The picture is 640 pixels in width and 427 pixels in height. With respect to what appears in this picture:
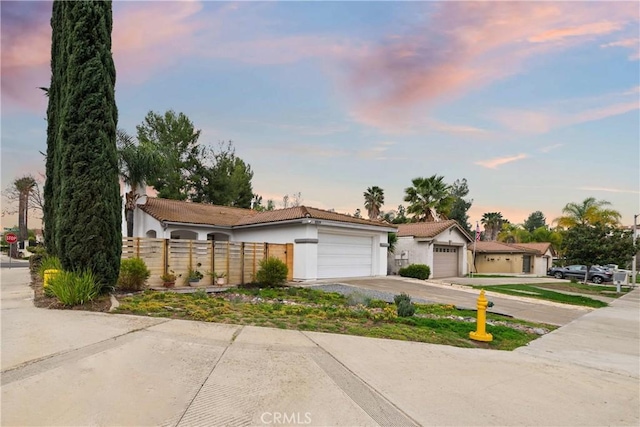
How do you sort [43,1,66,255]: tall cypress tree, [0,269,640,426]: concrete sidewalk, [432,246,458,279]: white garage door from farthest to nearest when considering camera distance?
[432,246,458,279]: white garage door < [43,1,66,255]: tall cypress tree < [0,269,640,426]: concrete sidewalk

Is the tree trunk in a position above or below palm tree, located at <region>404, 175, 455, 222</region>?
below

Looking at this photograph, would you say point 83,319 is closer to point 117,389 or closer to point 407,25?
point 117,389

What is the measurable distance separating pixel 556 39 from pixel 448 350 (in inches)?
442

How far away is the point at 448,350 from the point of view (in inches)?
232

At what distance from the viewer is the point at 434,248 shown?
23812mm

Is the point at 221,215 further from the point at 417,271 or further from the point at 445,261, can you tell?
the point at 445,261

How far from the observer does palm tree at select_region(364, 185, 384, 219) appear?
37844 mm

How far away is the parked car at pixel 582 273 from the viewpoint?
90.3ft

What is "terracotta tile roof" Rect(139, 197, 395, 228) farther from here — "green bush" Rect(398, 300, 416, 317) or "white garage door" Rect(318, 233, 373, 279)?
"green bush" Rect(398, 300, 416, 317)

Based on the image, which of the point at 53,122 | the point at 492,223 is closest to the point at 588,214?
the point at 492,223

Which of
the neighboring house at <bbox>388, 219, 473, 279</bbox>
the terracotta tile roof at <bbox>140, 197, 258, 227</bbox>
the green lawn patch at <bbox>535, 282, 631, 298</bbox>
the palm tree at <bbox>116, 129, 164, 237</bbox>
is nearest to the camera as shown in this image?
the green lawn patch at <bbox>535, 282, 631, 298</bbox>

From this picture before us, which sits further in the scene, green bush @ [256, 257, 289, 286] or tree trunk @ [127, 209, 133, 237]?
tree trunk @ [127, 209, 133, 237]

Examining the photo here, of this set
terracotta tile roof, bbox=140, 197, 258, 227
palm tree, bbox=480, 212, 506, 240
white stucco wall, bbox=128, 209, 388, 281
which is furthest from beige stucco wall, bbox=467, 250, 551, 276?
terracotta tile roof, bbox=140, 197, 258, 227

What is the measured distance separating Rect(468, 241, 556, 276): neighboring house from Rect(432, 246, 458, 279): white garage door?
9.61 metres
